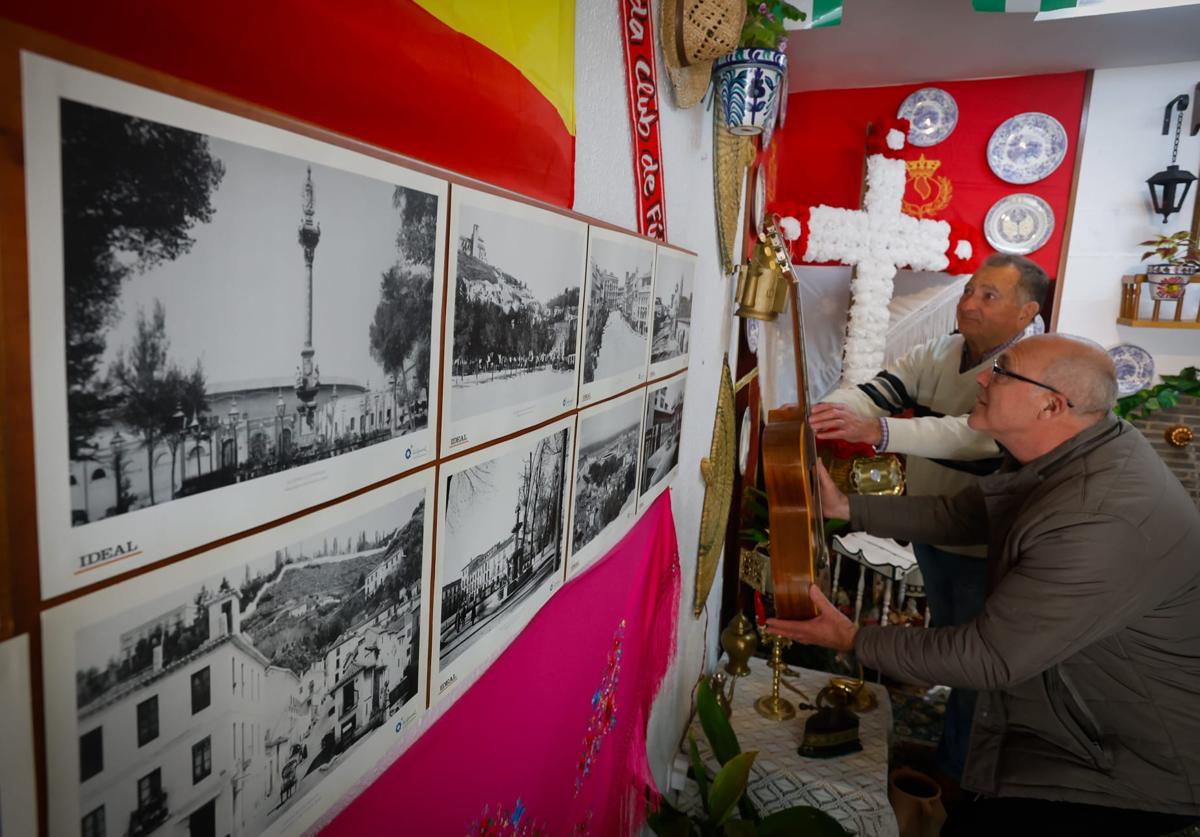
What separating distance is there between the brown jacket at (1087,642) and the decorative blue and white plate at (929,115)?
3.38 m

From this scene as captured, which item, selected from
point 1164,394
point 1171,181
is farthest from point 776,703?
point 1171,181

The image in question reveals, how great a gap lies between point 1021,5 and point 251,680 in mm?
3470

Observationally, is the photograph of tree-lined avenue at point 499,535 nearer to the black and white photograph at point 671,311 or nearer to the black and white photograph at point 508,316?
the black and white photograph at point 508,316

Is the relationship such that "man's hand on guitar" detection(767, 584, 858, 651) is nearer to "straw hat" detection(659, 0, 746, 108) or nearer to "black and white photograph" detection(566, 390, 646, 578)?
"black and white photograph" detection(566, 390, 646, 578)

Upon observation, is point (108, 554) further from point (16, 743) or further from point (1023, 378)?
point (1023, 378)

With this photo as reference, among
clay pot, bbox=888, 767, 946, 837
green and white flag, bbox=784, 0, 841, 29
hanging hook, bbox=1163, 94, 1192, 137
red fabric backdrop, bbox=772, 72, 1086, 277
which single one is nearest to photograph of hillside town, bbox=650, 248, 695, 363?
clay pot, bbox=888, 767, 946, 837

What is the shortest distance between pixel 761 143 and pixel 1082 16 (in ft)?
5.69

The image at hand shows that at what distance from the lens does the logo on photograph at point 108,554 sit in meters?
0.39

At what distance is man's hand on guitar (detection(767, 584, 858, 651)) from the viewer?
158 cm

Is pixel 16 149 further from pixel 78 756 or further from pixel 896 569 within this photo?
pixel 896 569

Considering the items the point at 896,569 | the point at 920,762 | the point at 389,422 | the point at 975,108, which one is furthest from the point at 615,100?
the point at 975,108

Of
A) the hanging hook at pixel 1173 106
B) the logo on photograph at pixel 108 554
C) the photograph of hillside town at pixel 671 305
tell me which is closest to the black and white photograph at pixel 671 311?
the photograph of hillside town at pixel 671 305

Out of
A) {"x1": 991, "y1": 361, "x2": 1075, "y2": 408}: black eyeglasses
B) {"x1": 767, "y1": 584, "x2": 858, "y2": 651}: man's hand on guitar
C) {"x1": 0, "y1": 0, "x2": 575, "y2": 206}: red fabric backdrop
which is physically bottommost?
{"x1": 767, "y1": 584, "x2": 858, "y2": 651}: man's hand on guitar

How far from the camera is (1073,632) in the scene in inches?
52.8
